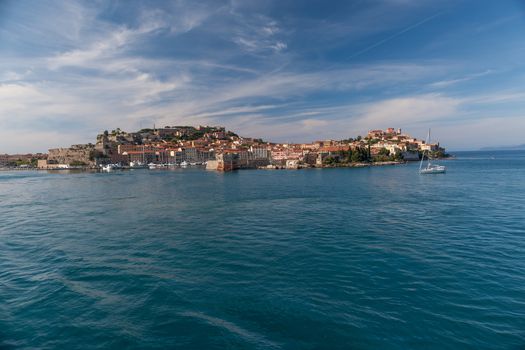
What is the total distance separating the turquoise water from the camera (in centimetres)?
521

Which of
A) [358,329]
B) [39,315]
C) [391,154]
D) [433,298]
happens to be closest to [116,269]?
[39,315]

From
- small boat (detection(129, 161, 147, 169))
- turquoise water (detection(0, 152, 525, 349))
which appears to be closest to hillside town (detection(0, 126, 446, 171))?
small boat (detection(129, 161, 147, 169))

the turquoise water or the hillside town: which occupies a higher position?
the hillside town

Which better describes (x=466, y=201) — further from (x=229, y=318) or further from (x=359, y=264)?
(x=229, y=318)

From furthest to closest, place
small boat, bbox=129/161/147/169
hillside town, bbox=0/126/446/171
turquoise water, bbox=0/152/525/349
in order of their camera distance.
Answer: small boat, bbox=129/161/147/169, hillside town, bbox=0/126/446/171, turquoise water, bbox=0/152/525/349

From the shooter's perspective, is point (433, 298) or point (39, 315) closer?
point (39, 315)

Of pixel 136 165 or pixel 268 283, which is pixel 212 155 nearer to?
pixel 136 165

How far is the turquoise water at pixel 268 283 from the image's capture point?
5.21m

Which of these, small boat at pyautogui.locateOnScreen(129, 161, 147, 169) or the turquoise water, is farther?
small boat at pyautogui.locateOnScreen(129, 161, 147, 169)

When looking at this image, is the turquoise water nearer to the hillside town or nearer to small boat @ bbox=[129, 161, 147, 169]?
the hillside town

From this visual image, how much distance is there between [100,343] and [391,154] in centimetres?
8959

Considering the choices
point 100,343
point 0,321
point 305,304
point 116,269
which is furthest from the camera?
point 116,269

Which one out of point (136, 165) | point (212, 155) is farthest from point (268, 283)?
point (212, 155)

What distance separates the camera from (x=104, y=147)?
87438 millimetres
